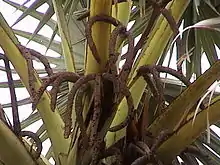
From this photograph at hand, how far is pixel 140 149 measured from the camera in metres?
0.92

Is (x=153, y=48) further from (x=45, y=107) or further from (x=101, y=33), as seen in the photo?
(x=45, y=107)

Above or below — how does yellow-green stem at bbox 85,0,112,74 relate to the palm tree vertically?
above

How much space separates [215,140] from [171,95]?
166 mm

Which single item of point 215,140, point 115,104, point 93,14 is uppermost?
point 93,14

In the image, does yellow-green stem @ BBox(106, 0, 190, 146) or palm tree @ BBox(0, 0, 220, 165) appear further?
yellow-green stem @ BBox(106, 0, 190, 146)

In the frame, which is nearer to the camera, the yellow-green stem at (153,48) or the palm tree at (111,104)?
the palm tree at (111,104)

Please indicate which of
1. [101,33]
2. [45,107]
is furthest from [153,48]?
[45,107]

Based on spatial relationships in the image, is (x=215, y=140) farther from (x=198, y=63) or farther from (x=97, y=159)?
(x=97, y=159)

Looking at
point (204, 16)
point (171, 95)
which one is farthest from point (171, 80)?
point (204, 16)

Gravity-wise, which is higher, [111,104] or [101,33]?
[101,33]

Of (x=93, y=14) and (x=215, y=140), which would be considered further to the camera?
(x=215, y=140)

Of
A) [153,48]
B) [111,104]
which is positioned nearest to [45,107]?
[111,104]

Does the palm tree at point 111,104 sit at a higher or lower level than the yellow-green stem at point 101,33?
lower

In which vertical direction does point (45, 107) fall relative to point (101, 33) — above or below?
below
